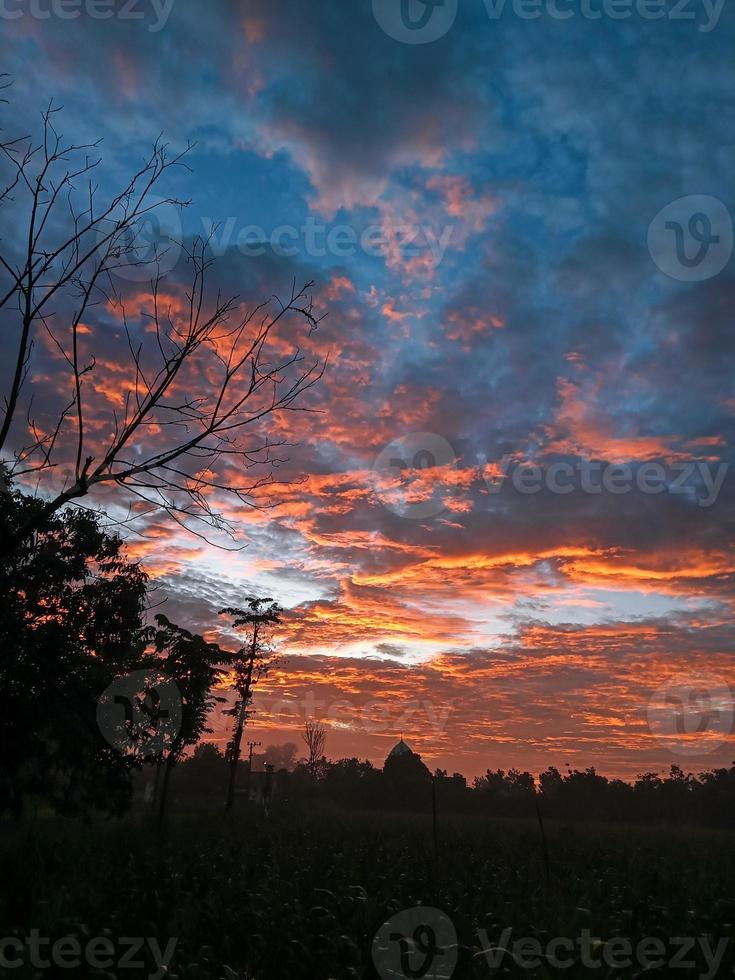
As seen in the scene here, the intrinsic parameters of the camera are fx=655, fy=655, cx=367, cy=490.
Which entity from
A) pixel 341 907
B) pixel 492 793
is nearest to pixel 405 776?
pixel 492 793

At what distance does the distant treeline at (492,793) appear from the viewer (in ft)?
197

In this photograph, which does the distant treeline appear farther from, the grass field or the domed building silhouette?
the grass field

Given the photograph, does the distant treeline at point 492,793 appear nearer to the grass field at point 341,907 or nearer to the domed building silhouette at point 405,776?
the domed building silhouette at point 405,776

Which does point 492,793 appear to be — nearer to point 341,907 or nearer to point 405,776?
point 405,776

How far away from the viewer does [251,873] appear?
16031mm

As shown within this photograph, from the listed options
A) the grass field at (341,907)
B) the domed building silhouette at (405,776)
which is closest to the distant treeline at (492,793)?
the domed building silhouette at (405,776)

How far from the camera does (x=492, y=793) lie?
6662cm

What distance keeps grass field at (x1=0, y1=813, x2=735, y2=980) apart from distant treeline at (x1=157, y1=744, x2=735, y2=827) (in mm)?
39325

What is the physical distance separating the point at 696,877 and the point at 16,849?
18.5 metres

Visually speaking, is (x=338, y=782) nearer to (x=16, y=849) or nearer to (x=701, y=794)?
(x=701, y=794)

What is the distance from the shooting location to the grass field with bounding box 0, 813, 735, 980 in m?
8.70

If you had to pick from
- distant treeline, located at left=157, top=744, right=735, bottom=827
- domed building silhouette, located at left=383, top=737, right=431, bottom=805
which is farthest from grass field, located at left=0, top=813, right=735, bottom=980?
domed building silhouette, located at left=383, top=737, right=431, bottom=805

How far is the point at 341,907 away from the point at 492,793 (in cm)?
6117

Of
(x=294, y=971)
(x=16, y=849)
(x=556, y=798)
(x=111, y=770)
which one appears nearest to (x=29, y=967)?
(x=294, y=971)
